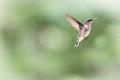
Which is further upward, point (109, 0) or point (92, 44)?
point (109, 0)

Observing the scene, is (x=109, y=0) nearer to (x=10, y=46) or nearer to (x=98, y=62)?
(x=98, y=62)

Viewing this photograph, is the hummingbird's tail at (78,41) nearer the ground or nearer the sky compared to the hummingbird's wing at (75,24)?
nearer the ground

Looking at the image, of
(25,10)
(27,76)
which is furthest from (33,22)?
(27,76)

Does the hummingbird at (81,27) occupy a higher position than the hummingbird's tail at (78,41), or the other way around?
the hummingbird at (81,27)

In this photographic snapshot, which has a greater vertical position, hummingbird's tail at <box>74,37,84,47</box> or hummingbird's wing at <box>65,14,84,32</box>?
hummingbird's wing at <box>65,14,84,32</box>

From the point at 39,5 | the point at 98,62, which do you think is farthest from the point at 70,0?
the point at 98,62

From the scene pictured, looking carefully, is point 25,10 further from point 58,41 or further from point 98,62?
point 98,62
